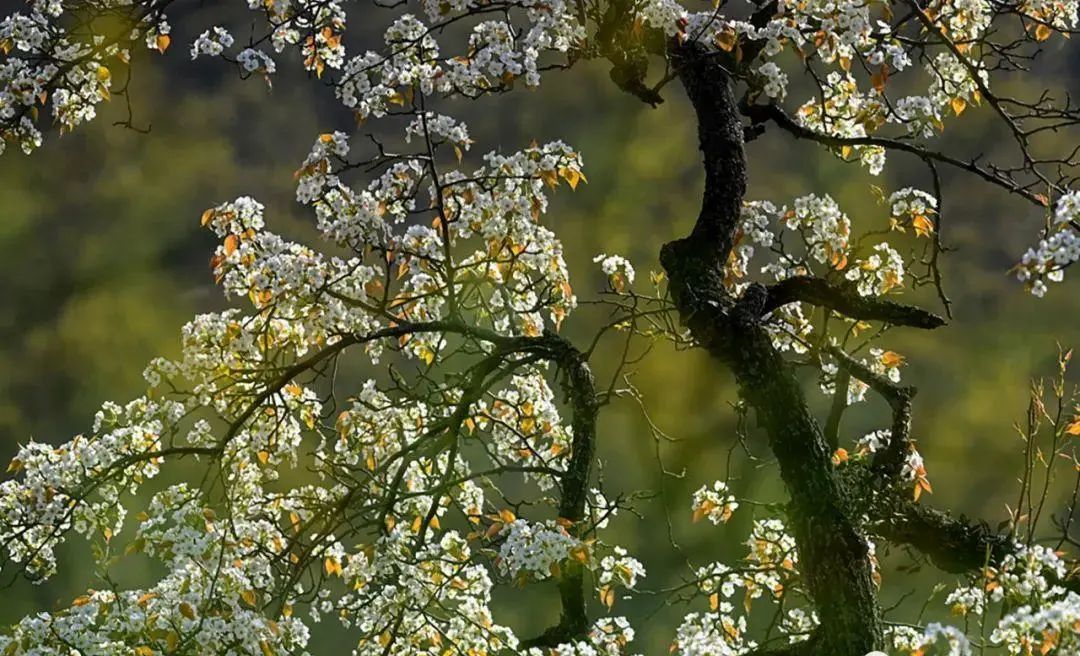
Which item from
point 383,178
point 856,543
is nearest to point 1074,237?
point 856,543

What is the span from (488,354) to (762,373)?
0.83 meters

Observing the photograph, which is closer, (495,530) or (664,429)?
(495,530)

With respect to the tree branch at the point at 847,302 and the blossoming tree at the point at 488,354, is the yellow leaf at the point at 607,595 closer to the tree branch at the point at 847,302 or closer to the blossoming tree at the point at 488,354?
the blossoming tree at the point at 488,354

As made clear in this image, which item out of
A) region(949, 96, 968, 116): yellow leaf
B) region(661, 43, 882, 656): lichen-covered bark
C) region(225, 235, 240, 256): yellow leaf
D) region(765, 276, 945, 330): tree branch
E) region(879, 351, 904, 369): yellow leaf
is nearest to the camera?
region(661, 43, 882, 656): lichen-covered bark

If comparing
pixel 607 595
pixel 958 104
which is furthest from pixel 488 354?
pixel 958 104

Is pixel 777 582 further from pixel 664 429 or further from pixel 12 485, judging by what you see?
pixel 12 485

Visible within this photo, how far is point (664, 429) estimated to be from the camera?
428 cm

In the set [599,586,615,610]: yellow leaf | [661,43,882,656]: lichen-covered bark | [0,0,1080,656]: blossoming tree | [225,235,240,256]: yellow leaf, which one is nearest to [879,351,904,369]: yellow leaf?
[0,0,1080,656]: blossoming tree

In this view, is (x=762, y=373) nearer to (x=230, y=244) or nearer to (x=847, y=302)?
(x=847, y=302)

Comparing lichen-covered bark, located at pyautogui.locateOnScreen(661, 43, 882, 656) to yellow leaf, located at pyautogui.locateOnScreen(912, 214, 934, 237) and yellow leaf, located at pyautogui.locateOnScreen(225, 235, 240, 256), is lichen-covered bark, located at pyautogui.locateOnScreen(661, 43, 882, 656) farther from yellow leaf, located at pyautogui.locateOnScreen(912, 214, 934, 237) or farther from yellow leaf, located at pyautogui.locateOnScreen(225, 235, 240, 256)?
yellow leaf, located at pyautogui.locateOnScreen(225, 235, 240, 256)

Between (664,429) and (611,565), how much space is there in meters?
1.65

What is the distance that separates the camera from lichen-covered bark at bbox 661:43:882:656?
2.18 m

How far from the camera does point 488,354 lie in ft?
9.41

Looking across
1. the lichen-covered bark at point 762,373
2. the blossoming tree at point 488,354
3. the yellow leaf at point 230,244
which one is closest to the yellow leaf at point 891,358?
the blossoming tree at point 488,354
